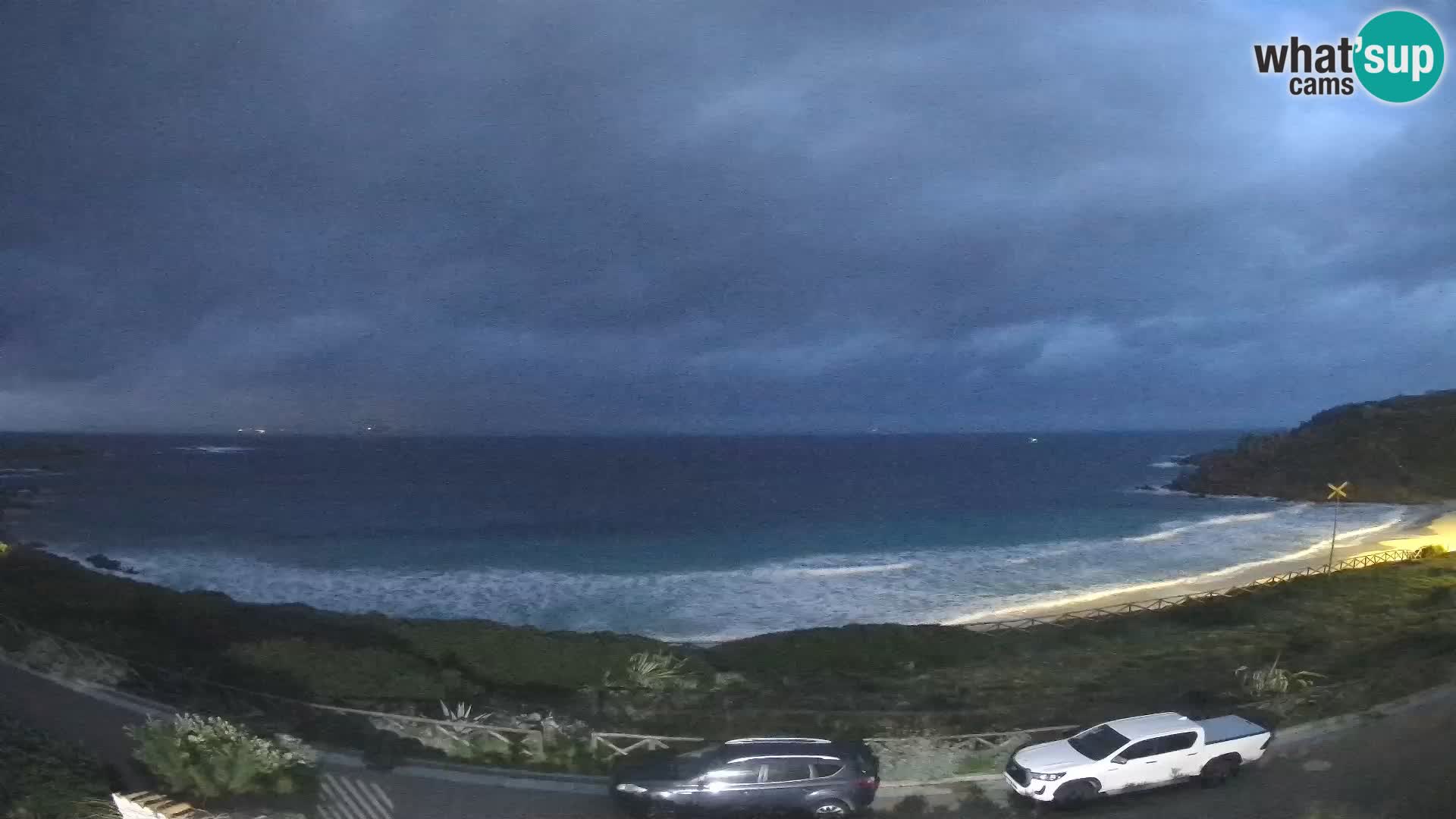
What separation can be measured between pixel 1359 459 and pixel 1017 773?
7199 cm

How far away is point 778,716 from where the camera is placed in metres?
14.9

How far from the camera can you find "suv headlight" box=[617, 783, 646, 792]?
10.9 meters

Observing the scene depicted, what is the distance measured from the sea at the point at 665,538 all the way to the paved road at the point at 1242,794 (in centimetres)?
1653

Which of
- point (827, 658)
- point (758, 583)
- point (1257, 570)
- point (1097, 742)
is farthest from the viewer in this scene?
point (758, 583)

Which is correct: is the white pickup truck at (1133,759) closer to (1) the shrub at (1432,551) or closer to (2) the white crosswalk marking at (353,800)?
(2) the white crosswalk marking at (353,800)

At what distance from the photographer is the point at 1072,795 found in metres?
10.7

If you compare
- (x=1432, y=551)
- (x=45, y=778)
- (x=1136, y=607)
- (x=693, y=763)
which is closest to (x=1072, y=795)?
(x=693, y=763)

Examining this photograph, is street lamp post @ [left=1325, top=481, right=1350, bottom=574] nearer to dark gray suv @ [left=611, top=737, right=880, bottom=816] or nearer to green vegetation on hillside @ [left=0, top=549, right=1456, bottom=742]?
green vegetation on hillside @ [left=0, top=549, right=1456, bottom=742]

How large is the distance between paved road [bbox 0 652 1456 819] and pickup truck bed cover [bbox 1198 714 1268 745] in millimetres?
555

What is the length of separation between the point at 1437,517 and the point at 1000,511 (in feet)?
80.0

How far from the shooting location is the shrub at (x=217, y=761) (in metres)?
10.9

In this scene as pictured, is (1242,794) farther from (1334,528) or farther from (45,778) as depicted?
(1334,528)

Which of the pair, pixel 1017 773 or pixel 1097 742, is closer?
pixel 1017 773

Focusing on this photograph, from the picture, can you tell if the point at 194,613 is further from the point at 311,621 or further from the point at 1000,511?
the point at 1000,511
